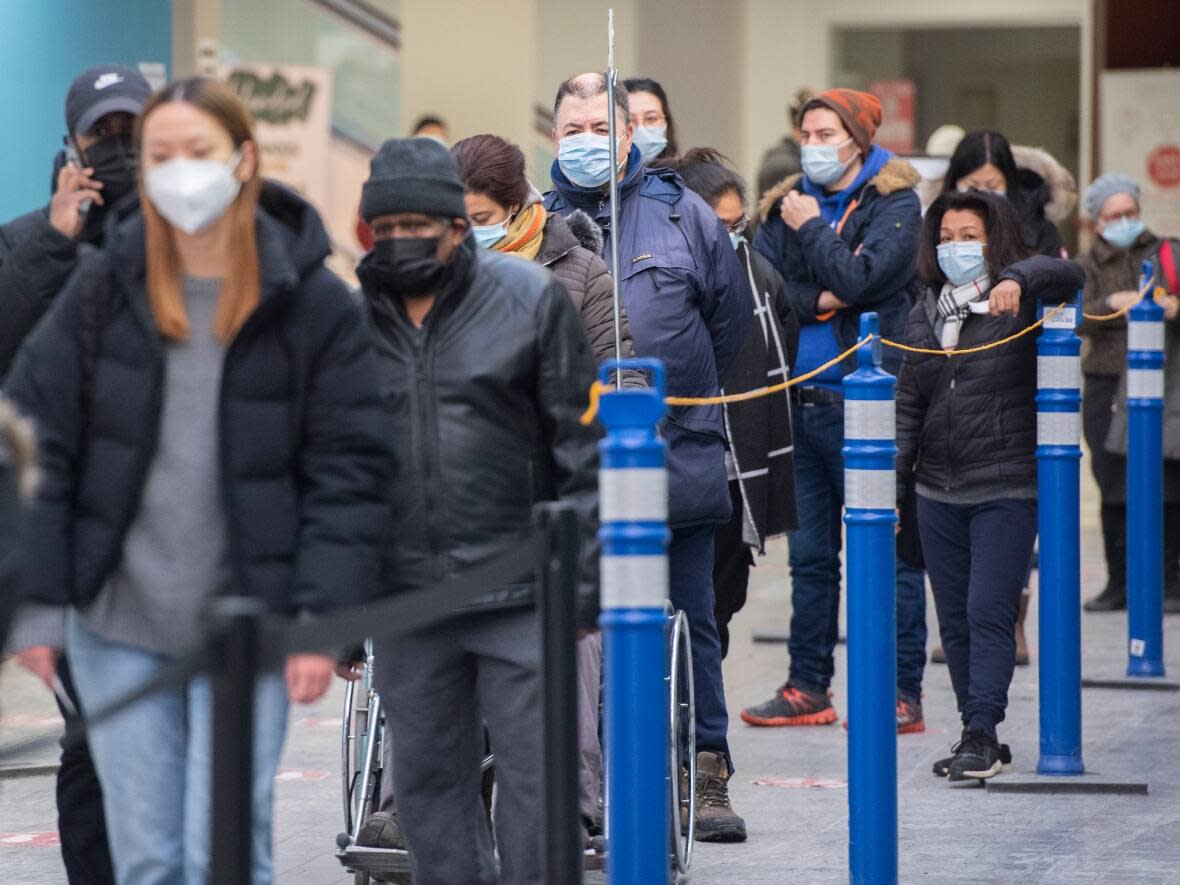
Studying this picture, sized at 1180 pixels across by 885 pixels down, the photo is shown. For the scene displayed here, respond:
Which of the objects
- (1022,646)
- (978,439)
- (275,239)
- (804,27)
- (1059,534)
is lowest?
(1022,646)

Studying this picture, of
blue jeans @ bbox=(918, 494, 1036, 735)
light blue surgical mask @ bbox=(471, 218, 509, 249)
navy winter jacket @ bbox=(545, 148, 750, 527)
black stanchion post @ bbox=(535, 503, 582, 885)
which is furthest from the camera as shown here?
blue jeans @ bbox=(918, 494, 1036, 735)

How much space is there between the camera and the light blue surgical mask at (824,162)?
7.91 m

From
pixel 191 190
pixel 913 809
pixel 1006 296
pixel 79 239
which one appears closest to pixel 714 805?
pixel 913 809

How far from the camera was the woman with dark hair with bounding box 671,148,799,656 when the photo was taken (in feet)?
23.6

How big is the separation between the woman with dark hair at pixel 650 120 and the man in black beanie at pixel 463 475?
2878 millimetres

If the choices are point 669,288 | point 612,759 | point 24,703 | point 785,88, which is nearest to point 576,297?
point 669,288

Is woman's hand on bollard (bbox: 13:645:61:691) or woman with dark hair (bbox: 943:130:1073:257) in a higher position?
woman with dark hair (bbox: 943:130:1073:257)

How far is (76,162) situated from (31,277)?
26cm

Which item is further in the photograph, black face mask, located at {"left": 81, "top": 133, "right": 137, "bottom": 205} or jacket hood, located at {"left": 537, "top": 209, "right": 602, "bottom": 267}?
jacket hood, located at {"left": 537, "top": 209, "right": 602, "bottom": 267}

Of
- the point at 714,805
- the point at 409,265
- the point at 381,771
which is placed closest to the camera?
the point at 409,265

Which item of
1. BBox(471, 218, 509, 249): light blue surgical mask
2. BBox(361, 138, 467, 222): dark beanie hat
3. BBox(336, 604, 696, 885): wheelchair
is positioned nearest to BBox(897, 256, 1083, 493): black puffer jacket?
BBox(336, 604, 696, 885): wheelchair

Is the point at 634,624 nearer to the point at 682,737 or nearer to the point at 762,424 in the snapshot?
the point at 682,737

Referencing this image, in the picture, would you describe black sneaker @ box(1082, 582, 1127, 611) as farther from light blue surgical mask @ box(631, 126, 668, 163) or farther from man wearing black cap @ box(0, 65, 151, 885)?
man wearing black cap @ box(0, 65, 151, 885)

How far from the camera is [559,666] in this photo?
4016 millimetres
